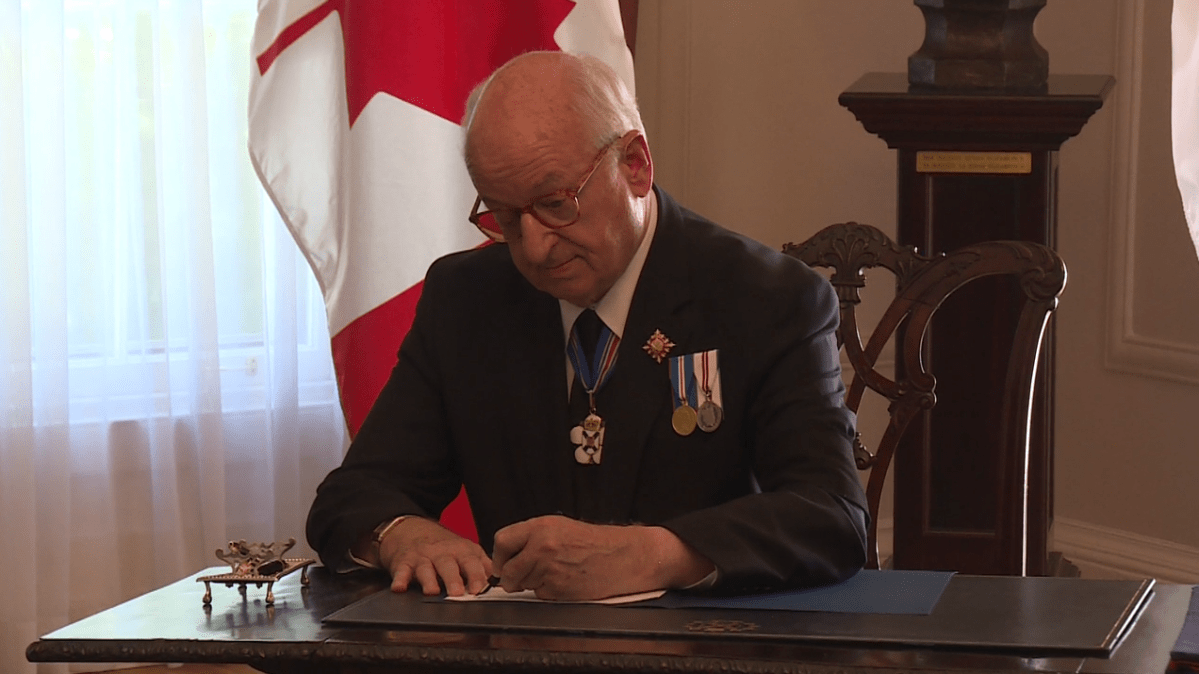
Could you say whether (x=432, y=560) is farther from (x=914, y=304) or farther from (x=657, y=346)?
(x=914, y=304)

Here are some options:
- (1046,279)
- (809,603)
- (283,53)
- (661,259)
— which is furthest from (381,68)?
(809,603)

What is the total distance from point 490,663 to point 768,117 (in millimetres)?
3415

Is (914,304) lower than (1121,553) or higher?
higher

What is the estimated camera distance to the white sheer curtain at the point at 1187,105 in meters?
3.36

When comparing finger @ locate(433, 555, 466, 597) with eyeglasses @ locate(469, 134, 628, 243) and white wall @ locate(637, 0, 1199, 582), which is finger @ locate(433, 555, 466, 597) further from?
white wall @ locate(637, 0, 1199, 582)

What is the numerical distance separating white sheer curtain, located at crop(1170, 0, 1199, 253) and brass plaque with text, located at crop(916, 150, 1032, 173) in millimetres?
401

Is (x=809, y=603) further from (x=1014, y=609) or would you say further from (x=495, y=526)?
(x=495, y=526)

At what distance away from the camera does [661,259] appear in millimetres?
2127

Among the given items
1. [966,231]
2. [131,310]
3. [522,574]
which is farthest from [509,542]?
[131,310]

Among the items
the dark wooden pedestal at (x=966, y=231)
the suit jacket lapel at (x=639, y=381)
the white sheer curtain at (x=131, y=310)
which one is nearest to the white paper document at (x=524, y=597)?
the suit jacket lapel at (x=639, y=381)

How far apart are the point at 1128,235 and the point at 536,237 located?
8.90 feet

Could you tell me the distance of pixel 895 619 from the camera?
1.44 meters

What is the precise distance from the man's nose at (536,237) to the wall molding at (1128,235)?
267 centimetres

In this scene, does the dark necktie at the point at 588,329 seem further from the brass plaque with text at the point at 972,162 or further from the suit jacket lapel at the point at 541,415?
the brass plaque with text at the point at 972,162
